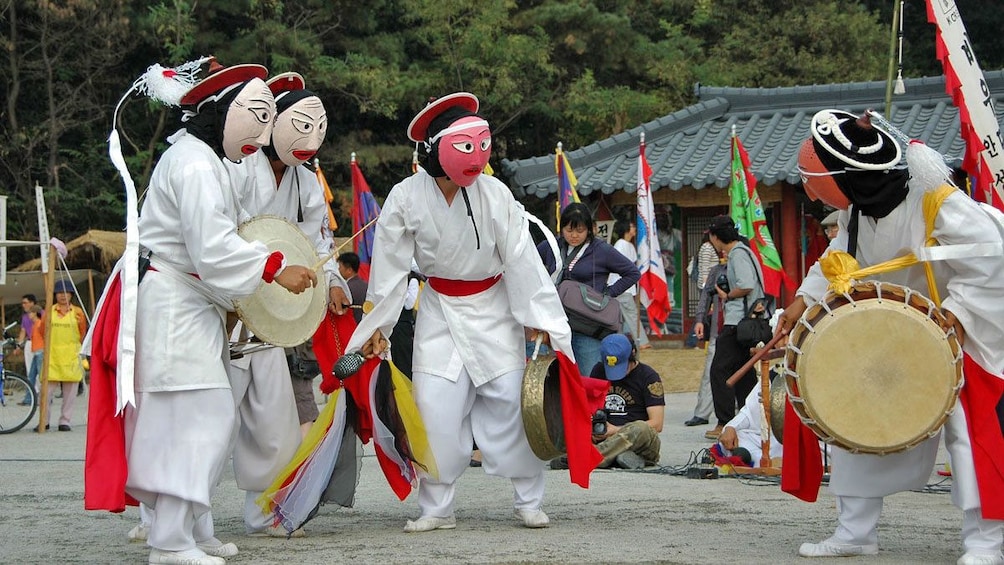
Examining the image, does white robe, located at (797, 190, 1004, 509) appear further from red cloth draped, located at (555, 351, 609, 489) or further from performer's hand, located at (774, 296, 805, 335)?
red cloth draped, located at (555, 351, 609, 489)

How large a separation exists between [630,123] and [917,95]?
550 centimetres

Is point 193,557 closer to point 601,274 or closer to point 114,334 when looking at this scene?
point 114,334

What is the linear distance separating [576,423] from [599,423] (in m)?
2.53

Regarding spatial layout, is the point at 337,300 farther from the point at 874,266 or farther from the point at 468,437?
the point at 874,266

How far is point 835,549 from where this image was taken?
16.9 ft

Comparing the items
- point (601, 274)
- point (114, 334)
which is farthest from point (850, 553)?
point (601, 274)

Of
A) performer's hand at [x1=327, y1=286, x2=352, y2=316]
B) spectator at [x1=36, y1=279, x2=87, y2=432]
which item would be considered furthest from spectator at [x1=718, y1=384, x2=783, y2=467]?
spectator at [x1=36, y1=279, x2=87, y2=432]

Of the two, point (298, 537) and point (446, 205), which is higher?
point (446, 205)

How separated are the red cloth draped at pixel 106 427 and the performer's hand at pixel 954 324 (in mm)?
3155

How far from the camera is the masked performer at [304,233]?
591 centimetres

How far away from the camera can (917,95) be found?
18047 mm

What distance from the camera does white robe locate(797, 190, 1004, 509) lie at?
16.3ft

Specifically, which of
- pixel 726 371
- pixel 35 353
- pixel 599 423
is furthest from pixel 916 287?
pixel 35 353

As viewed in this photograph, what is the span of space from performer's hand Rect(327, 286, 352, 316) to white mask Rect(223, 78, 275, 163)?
920 millimetres
